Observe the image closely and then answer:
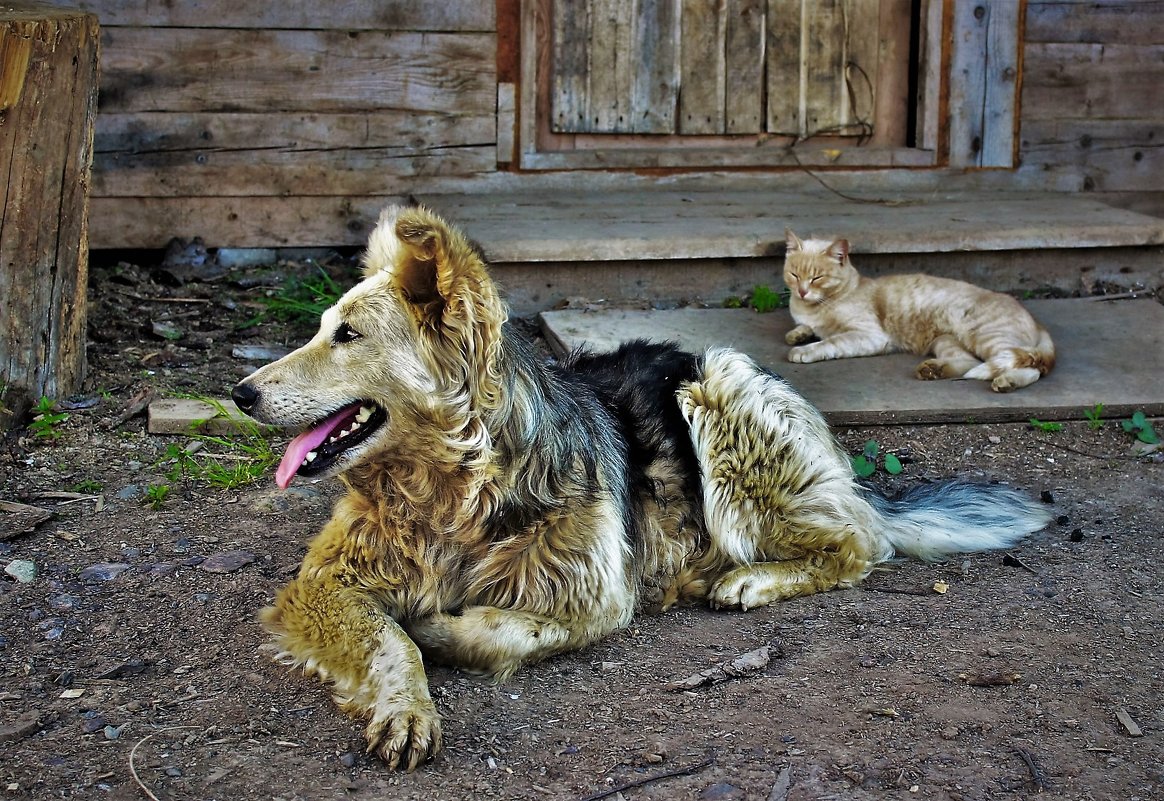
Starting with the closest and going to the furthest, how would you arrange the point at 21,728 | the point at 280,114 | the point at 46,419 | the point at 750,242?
the point at 21,728 → the point at 46,419 → the point at 750,242 → the point at 280,114

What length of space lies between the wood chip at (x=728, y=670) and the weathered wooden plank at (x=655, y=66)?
5135mm

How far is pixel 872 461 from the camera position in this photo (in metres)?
5.43

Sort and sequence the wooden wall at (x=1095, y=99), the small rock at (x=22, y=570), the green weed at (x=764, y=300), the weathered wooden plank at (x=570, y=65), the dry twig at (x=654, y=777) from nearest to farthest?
the dry twig at (x=654, y=777) → the small rock at (x=22, y=570) → the green weed at (x=764, y=300) → the weathered wooden plank at (x=570, y=65) → the wooden wall at (x=1095, y=99)

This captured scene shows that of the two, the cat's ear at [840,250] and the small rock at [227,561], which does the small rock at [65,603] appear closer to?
the small rock at [227,561]

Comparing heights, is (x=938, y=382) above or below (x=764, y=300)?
below

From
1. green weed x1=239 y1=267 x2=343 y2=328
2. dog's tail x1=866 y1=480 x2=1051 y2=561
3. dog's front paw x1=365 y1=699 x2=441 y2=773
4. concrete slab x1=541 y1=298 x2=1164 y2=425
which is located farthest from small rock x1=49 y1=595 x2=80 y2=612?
green weed x1=239 y1=267 x2=343 y2=328

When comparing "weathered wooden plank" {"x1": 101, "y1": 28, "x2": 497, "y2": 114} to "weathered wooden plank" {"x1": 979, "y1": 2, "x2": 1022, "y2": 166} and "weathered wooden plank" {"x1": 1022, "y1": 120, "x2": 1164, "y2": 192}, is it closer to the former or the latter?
"weathered wooden plank" {"x1": 979, "y1": 2, "x2": 1022, "y2": 166}

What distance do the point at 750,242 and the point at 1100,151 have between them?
310 cm

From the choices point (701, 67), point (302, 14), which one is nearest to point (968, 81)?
point (701, 67)

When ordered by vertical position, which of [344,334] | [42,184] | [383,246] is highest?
[42,184]

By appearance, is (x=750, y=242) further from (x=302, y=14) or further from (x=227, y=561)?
(x=227, y=561)

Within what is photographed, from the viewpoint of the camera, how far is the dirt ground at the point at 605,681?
304 centimetres

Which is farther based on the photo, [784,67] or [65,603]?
[784,67]

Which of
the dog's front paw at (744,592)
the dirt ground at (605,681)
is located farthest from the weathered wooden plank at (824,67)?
the dog's front paw at (744,592)
